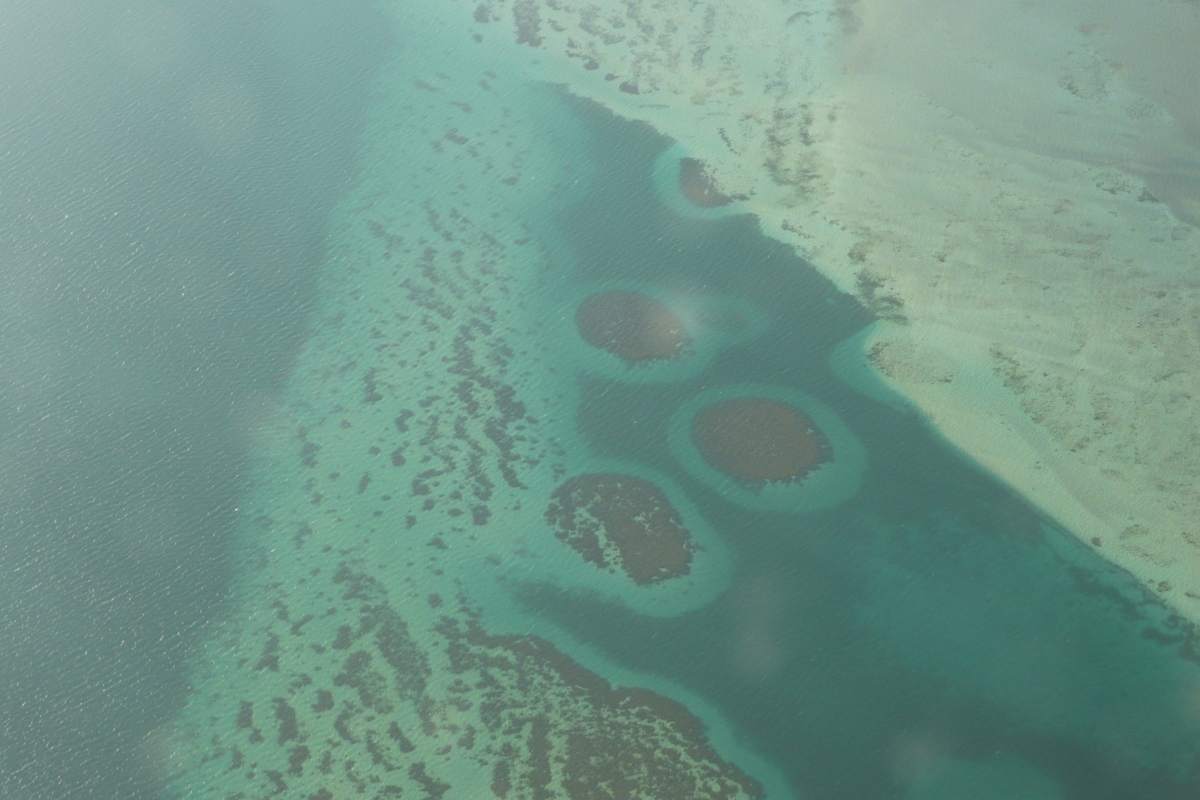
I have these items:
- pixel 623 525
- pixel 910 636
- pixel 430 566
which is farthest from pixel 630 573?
pixel 910 636

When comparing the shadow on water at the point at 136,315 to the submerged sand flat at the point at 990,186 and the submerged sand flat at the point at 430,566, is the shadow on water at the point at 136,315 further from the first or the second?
the submerged sand flat at the point at 990,186

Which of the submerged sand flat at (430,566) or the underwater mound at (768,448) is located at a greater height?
the underwater mound at (768,448)

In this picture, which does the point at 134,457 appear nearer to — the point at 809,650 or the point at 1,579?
the point at 1,579

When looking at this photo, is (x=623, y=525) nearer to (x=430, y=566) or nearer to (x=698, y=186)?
(x=430, y=566)

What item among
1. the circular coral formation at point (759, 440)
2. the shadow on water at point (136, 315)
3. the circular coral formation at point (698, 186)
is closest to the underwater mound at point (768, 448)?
the circular coral formation at point (759, 440)

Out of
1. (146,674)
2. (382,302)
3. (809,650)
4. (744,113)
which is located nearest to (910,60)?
(744,113)

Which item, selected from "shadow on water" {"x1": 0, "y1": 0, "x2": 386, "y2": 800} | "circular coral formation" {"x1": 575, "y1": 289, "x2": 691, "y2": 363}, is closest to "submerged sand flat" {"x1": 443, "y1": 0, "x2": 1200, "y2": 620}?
"circular coral formation" {"x1": 575, "y1": 289, "x2": 691, "y2": 363}
